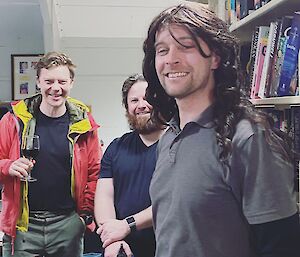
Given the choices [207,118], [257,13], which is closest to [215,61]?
[207,118]

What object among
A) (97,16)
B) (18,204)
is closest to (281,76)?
(18,204)

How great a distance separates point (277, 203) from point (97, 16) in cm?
378

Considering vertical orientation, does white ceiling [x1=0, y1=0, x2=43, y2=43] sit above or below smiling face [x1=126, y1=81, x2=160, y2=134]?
above

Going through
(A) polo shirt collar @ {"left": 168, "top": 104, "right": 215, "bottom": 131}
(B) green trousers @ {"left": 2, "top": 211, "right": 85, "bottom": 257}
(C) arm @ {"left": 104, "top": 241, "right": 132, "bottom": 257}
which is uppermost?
(A) polo shirt collar @ {"left": 168, "top": 104, "right": 215, "bottom": 131}

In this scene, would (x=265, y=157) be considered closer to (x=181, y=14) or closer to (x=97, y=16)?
(x=181, y=14)

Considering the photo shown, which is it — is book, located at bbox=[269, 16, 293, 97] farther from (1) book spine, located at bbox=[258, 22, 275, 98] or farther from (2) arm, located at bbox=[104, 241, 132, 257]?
(2) arm, located at bbox=[104, 241, 132, 257]

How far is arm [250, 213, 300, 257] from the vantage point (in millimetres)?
1028

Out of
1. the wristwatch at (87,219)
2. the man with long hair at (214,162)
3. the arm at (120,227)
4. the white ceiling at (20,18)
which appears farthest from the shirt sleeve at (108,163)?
the white ceiling at (20,18)

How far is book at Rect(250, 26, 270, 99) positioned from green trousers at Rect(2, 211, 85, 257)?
1.30 metres

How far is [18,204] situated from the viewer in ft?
7.75

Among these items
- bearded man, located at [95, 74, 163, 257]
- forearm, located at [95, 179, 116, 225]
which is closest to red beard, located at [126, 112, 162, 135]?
bearded man, located at [95, 74, 163, 257]

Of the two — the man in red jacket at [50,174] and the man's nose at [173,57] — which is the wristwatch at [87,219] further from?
the man's nose at [173,57]

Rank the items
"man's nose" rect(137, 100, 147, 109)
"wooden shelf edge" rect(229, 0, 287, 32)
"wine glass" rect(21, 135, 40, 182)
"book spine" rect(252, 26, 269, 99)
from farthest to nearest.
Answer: "wine glass" rect(21, 135, 40, 182), "man's nose" rect(137, 100, 147, 109), "book spine" rect(252, 26, 269, 99), "wooden shelf edge" rect(229, 0, 287, 32)

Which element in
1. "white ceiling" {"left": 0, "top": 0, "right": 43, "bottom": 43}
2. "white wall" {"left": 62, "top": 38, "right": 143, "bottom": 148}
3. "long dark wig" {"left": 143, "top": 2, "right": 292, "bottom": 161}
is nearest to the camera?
"long dark wig" {"left": 143, "top": 2, "right": 292, "bottom": 161}
